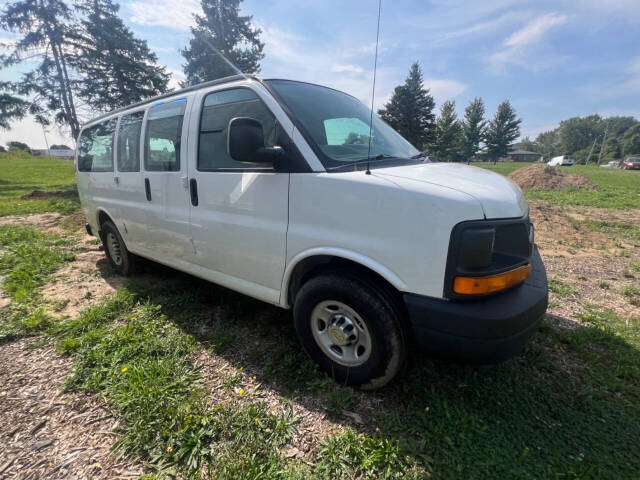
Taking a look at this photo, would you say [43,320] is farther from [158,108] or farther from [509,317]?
[509,317]

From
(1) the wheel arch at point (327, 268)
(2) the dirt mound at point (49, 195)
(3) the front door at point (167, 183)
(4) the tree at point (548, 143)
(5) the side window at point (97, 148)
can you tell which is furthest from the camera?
(4) the tree at point (548, 143)

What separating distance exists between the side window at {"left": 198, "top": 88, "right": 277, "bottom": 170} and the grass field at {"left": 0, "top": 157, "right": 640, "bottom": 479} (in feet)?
5.06

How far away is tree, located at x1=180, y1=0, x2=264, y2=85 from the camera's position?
20406 millimetres

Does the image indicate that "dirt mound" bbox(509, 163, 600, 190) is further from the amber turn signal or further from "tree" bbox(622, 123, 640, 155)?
"tree" bbox(622, 123, 640, 155)

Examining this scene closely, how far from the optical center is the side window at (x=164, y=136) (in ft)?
9.53

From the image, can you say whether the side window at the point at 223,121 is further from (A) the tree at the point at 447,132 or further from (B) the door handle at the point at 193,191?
(A) the tree at the point at 447,132

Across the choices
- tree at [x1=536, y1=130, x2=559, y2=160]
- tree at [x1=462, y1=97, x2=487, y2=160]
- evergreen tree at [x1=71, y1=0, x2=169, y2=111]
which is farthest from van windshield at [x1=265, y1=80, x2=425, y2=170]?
tree at [x1=536, y1=130, x2=559, y2=160]

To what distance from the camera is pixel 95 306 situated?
11.2 ft

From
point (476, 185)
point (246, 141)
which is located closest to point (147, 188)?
point (246, 141)

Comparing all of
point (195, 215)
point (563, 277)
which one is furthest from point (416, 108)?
point (195, 215)

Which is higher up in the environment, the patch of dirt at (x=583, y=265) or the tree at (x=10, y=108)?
the tree at (x=10, y=108)

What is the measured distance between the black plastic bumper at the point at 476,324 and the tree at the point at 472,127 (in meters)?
49.5

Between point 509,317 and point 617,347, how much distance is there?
1.85 m

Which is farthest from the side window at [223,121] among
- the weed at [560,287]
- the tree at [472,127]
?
the tree at [472,127]
